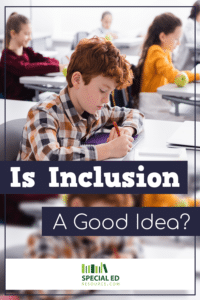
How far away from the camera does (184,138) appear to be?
1156 millimetres

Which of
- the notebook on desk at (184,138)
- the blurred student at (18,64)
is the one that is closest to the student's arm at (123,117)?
the notebook on desk at (184,138)

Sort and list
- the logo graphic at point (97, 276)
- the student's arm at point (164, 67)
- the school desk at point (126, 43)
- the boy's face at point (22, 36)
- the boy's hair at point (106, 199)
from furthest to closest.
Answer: the school desk at point (126, 43)
the boy's face at point (22, 36)
the student's arm at point (164, 67)
the boy's hair at point (106, 199)
the logo graphic at point (97, 276)

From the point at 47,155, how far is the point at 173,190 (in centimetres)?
32

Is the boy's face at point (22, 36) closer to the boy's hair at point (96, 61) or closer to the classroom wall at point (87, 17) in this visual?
the boy's hair at point (96, 61)

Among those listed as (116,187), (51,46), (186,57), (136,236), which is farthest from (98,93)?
(51,46)

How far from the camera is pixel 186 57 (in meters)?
3.95

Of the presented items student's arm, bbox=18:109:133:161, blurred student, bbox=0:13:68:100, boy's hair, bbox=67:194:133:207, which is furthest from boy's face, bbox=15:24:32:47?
boy's hair, bbox=67:194:133:207

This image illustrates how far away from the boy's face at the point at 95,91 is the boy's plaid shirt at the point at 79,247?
1.46 feet

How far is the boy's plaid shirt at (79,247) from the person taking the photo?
73 centimetres

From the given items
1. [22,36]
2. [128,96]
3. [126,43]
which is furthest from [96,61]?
[126,43]

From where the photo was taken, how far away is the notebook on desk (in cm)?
112

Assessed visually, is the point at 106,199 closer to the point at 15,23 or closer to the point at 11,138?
the point at 11,138

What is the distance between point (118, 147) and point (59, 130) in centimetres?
20

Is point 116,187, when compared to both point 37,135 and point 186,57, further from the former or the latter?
point 186,57
